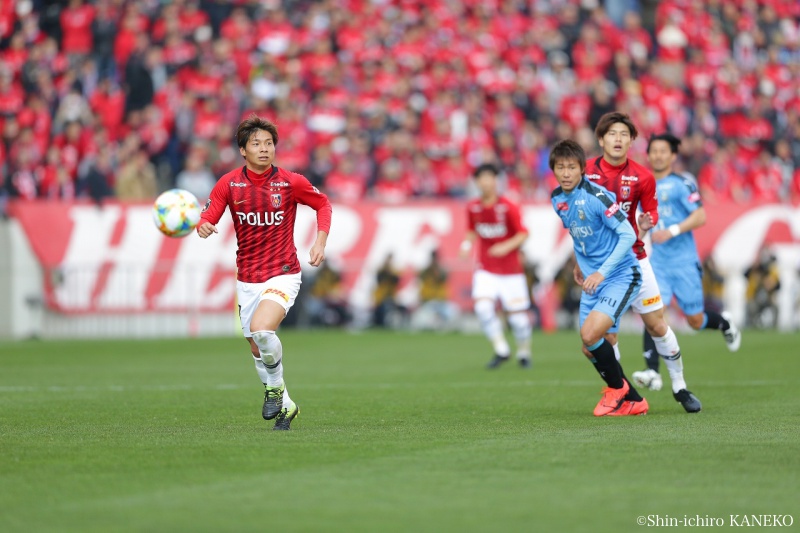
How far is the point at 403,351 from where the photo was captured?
21.1 meters

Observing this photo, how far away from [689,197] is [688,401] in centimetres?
328

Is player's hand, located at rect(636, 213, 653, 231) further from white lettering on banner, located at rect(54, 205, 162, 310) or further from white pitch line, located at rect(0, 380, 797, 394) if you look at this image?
white lettering on banner, located at rect(54, 205, 162, 310)

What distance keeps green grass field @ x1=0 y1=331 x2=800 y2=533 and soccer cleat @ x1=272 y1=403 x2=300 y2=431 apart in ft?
0.42

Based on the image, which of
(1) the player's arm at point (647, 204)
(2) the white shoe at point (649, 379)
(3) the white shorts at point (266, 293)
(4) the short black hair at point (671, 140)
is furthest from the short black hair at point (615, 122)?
(3) the white shorts at point (266, 293)

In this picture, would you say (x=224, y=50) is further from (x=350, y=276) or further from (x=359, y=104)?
(x=350, y=276)

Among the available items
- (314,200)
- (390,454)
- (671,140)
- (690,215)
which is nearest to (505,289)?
(690,215)

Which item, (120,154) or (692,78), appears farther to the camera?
(692,78)

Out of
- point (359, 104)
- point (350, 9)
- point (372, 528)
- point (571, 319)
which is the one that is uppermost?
point (350, 9)

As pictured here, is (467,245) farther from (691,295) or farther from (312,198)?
(312,198)

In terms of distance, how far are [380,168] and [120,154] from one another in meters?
5.53

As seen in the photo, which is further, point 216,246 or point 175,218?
point 216,246

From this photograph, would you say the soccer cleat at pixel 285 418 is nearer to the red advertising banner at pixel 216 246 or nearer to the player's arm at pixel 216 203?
the player's arm at pixel 216 203

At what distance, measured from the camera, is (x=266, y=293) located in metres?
9.91

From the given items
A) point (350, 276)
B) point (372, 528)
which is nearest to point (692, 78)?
point (350, 276)
